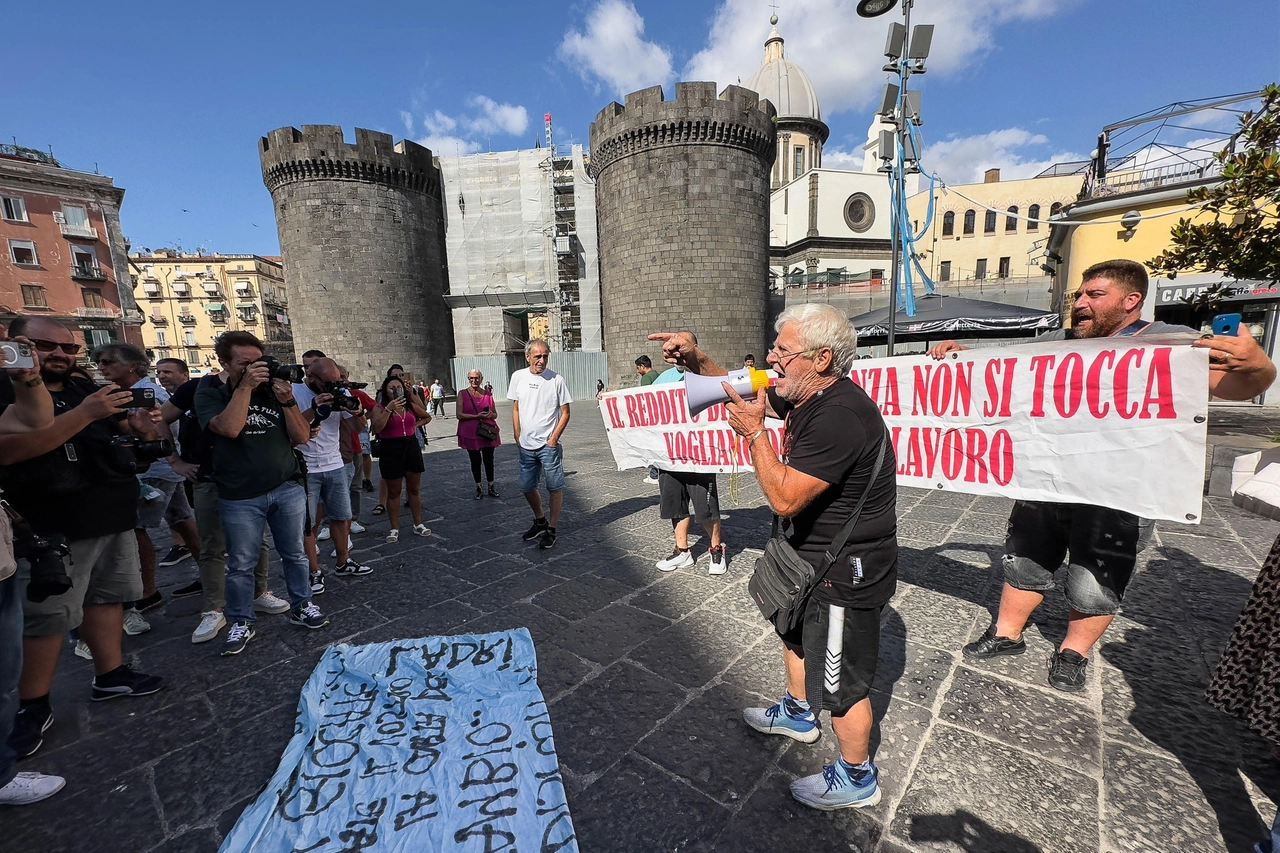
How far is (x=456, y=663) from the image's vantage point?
291 cm

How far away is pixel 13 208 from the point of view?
31344 mm

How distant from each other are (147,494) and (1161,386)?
5.84 meters

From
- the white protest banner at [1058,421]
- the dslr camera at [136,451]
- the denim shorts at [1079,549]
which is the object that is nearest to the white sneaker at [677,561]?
the white protest banner at [1058,421]

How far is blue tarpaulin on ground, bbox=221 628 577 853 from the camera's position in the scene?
1832mm

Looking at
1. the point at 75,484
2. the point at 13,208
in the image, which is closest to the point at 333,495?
the point at 75,484

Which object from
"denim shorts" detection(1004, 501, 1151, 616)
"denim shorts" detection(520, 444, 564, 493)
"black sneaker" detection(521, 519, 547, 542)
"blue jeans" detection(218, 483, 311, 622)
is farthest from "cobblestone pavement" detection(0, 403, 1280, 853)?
"denim shorts" detection(520, 444, 564, 493)

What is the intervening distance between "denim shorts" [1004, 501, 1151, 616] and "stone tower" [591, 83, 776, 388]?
19.7 m

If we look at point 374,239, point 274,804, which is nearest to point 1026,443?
point 274,804

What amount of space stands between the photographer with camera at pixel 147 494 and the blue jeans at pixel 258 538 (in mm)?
509

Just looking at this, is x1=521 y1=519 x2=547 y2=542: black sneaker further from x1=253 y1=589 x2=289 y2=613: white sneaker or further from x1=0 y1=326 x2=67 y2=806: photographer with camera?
x1=0 y1=326 x2=67 y2=806: photographer with camera

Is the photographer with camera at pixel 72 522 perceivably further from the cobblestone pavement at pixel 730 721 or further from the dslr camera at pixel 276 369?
the dslr camera at pixel 276 369

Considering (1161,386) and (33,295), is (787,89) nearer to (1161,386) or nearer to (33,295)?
(1161,386)

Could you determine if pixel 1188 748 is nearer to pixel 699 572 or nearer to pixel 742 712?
pixel 742 712

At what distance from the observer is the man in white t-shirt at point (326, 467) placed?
406 centimetres
